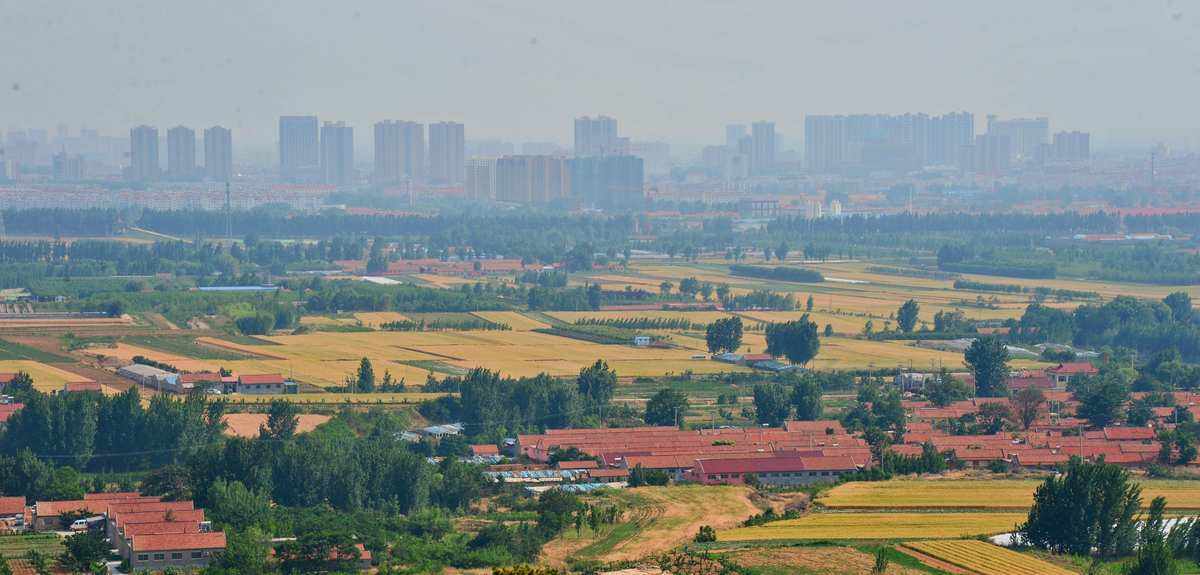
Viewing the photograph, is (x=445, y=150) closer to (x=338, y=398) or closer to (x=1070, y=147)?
(x=1070, y=147)

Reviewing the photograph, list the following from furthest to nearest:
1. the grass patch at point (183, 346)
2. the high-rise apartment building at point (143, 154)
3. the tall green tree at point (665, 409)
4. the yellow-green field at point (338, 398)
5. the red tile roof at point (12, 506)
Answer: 1. the high-rise apartment building at point (143, 154)
2. the grass patch at point (183, 346)
3. the yellow-green field at point (338, 398)
4. the tall green tree at point (665, 409)
5. the red tile roof at point (12, 506)

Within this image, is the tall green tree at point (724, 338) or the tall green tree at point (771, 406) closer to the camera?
the tall green tree at point (771, 406)

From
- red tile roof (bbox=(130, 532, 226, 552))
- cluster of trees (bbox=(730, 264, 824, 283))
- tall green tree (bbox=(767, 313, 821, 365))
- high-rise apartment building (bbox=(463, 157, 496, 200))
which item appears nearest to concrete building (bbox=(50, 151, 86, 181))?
high-rise apartment building (bbox=(463, 157, 496, 200))

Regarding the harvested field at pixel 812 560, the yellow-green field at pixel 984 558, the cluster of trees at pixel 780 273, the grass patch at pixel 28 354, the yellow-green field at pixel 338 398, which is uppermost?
the cluster of trees at pixel 780 273

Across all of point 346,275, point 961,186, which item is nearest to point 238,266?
point 346,275

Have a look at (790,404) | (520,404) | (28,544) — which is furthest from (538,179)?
(28,544)

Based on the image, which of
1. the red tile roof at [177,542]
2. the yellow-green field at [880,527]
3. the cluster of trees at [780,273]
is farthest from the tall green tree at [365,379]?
the cluster of trees at [780,273]

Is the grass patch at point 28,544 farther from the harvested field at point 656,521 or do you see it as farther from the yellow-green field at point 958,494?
the yellow-green field at point 958,494

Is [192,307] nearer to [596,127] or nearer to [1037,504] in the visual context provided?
[1037,504]
